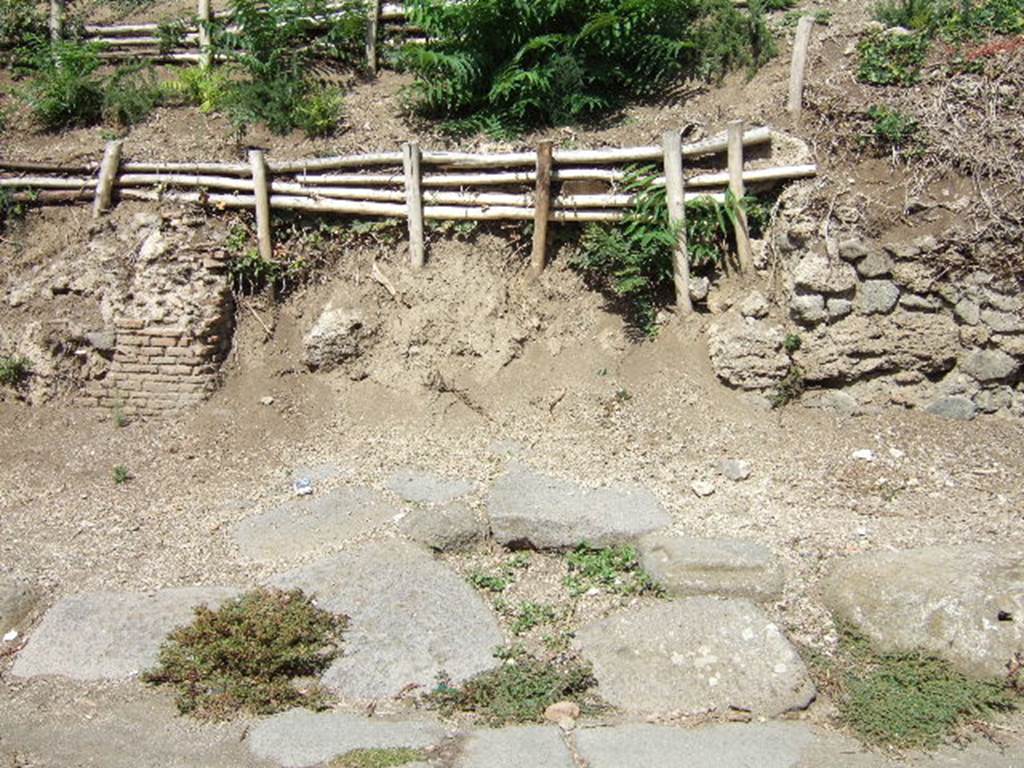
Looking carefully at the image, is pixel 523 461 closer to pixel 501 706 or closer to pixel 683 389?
pixel 683 389

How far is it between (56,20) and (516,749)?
32.5ft

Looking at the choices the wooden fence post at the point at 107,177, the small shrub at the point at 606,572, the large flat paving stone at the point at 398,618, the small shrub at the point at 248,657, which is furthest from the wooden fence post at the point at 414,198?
the small shrub at the point at 248,657

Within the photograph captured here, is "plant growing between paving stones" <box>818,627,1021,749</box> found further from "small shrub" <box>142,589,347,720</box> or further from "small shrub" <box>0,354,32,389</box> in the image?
"small shrub" <box>0,354,32,389</box>

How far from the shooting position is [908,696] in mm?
4738

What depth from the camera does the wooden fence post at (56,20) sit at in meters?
11.1

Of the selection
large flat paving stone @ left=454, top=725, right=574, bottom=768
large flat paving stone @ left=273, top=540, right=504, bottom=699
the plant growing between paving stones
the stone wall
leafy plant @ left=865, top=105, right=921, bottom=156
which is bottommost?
large flat paving stone @ left=273, top=540, right=504, bottom=699

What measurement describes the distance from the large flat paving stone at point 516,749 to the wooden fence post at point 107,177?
6202 millimetres

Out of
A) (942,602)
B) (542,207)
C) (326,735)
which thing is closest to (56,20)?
(542,207)

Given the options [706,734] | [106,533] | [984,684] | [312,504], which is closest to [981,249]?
[984,684]

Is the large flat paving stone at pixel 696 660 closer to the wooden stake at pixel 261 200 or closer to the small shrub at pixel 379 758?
the small shrub at pixel 379 758

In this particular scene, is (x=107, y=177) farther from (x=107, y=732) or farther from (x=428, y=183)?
(x=107, y=732)

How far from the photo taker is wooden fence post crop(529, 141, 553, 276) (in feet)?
25.7

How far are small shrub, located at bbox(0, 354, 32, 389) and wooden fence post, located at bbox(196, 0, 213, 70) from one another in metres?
3.64

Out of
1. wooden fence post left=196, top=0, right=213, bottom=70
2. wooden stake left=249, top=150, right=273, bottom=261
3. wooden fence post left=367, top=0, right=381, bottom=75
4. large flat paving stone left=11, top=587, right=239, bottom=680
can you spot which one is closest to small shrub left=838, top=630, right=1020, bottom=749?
large flat paving stone left=11, top=587, right=239, bottom=680
